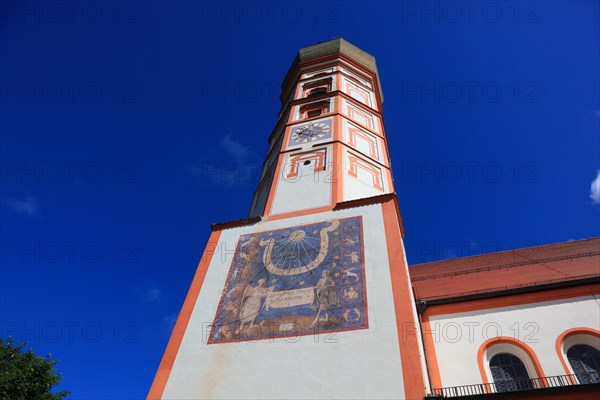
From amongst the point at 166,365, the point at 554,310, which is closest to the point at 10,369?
the point at 166,365

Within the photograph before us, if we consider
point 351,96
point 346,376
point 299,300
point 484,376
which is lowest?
point 346,376

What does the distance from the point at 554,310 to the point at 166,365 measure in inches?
321

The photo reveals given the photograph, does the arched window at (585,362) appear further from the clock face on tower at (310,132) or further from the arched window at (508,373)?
the clock face on tower at (310,132)

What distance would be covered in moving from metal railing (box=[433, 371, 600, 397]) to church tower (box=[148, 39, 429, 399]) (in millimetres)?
1837

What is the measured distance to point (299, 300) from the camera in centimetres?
800

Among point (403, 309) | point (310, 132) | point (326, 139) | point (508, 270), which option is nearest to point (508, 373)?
point (403, 309)

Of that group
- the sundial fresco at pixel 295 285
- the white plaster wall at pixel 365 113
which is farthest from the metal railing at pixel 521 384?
the white plaster wall at pixel 365 113

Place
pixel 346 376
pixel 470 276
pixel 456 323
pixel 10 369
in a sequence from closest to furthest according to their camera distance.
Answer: pixel 346 376 < pixel 456 323 < pixel 470 276 < pixel 10 369

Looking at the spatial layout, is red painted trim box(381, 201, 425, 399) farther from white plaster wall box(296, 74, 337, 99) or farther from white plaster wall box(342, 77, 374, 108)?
white plaster wall box(296, 74, 337, 99)

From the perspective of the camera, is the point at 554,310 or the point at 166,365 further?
the point at 554,310

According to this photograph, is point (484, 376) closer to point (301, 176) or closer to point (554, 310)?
point (554, 310)

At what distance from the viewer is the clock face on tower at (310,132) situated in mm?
13719

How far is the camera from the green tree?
12.3 metres

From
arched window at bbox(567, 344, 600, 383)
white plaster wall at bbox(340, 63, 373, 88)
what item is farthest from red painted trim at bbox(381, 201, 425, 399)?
white plaster wall at bbox(340, 63, 373, 88)
